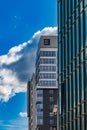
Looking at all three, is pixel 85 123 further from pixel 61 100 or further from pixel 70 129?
pixel 61 100

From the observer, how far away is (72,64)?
65.2 m

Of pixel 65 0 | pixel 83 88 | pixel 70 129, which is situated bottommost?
pixel 70 129

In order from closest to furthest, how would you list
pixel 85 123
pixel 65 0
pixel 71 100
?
pixel 85 123
pixel 71 100
pixel 65 0

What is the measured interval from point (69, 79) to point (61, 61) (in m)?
5.82

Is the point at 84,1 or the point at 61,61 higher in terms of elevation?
the point at 84,1

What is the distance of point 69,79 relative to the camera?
66.5 meters

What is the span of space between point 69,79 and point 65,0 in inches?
373

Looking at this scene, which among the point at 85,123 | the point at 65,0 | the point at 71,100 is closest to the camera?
the point at 85,123

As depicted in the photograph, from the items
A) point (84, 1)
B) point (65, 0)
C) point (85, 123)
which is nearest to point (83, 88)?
point (85, 123)

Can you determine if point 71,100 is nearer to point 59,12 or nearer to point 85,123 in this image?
point 85,123

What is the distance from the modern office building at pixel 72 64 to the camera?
2368 inches

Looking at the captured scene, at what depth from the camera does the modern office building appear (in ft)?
197

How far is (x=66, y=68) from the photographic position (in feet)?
224

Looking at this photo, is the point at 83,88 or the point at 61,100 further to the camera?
the point at 61,100
